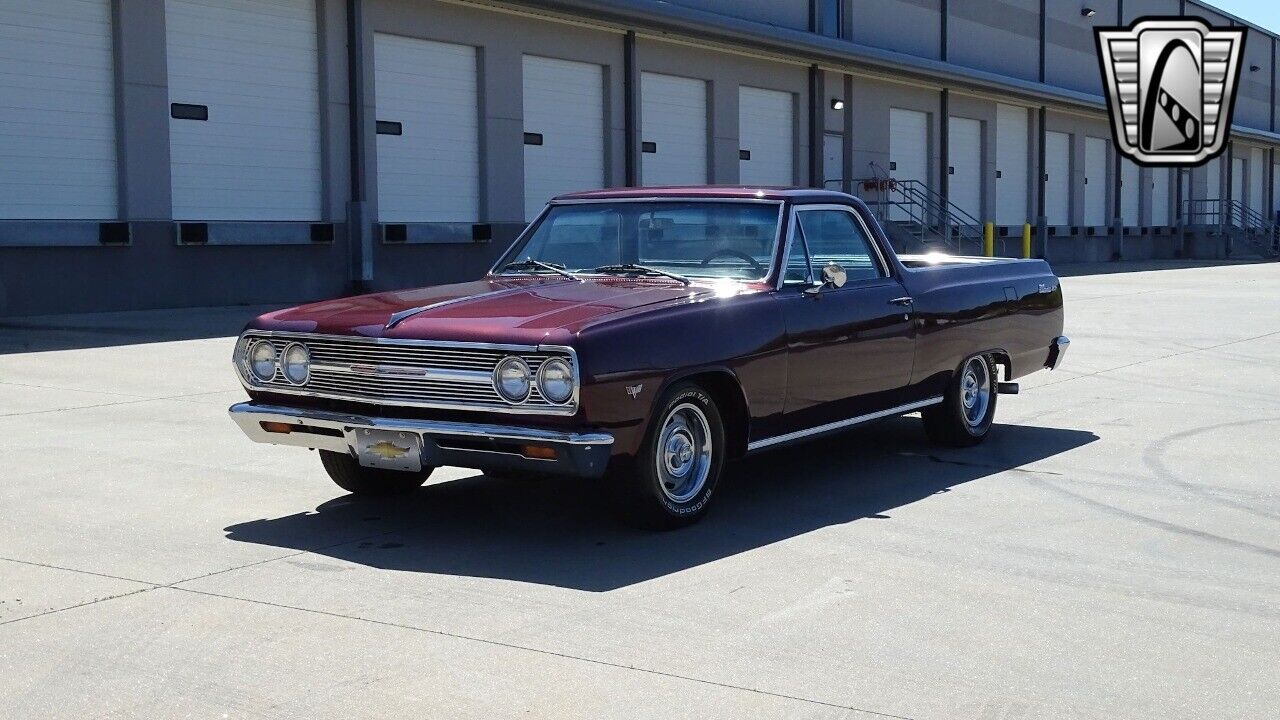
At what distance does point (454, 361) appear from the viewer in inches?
246

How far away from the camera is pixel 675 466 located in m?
6.66

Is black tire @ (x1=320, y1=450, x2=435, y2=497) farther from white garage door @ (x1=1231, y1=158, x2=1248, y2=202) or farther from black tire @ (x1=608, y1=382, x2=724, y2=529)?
white garage door @ (x1=1231, y1=158, x2=1248, y2=202)

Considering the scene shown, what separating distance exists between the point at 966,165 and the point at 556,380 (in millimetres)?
35350

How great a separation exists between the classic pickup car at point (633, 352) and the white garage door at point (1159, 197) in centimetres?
4684

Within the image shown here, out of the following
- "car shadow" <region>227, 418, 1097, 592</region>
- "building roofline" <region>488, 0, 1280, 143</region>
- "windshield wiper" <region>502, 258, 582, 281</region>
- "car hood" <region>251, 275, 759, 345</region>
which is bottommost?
"car shadow" <region>227, 418, 1097, 592</region>

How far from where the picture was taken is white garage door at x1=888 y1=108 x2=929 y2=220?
36219 millimetres

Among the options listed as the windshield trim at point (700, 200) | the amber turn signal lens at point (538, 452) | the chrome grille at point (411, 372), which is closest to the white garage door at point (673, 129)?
the windshield trim at point (700, 200)

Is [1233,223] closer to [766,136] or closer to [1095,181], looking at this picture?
[1095,181]

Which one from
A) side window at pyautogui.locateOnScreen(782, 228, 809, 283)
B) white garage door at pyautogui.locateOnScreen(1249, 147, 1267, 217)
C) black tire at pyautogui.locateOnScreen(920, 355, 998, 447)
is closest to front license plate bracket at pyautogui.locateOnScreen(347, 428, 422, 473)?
side window at pyautogui.locateOnScreen(782, 228, 809, 283)

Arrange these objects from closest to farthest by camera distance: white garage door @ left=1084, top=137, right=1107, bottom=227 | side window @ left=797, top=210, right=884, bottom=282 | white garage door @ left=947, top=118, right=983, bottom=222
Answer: side window @ left=797, top=210, right=884, bottom=282
white garage door @ left=947, top=118, right=983, bottom=222
white garage door @ left=1084, top=137, right=1107, bottom=227

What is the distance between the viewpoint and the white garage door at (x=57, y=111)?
18281mm

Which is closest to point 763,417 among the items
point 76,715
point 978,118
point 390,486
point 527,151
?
point 390,486

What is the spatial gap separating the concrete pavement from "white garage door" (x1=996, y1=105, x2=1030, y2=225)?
32.6 m

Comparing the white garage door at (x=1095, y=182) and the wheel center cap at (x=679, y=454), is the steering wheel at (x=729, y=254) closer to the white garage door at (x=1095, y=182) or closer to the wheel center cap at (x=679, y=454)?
the wheel center cap at (x=679, y=454)
